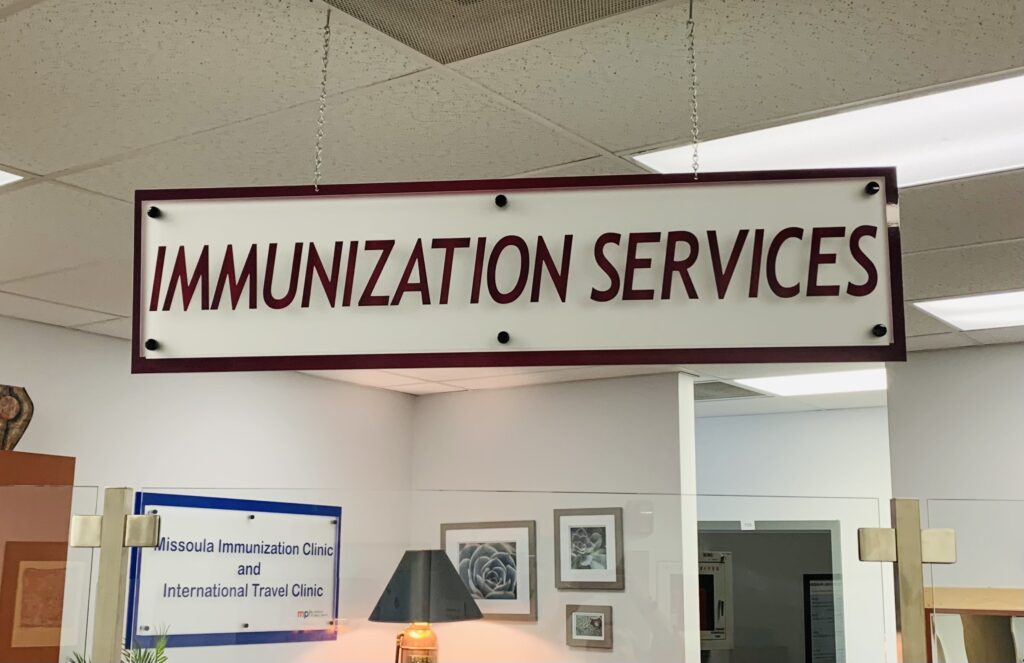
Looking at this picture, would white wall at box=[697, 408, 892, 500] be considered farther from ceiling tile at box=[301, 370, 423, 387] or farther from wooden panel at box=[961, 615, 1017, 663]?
wooden panel at box=[961, 615, 1017, 663]

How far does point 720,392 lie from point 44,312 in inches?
128

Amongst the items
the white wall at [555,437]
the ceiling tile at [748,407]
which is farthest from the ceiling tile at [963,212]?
the ceiling tile at [748,407]

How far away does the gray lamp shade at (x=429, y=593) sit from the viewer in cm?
164

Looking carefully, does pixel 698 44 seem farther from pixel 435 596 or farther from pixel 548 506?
pixel 435 596

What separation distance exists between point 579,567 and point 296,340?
24.8 inches

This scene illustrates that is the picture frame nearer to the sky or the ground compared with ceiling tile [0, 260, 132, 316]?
nearer to the ground

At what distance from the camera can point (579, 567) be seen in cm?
163

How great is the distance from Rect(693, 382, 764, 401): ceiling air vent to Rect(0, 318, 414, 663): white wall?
164 centimetres

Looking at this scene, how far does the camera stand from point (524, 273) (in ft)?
4.09

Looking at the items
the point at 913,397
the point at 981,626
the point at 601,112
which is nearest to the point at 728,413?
the point at 913,397

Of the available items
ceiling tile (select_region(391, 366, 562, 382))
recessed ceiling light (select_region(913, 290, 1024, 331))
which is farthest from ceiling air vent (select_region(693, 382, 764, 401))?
recessed ceiling light (select_region(913, 290, 1024, 331))

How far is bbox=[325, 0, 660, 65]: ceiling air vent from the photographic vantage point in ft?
5.90

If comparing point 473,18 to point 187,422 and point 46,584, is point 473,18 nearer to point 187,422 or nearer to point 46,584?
point 46,584

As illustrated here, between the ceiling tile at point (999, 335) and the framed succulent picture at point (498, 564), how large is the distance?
314 centimetres
